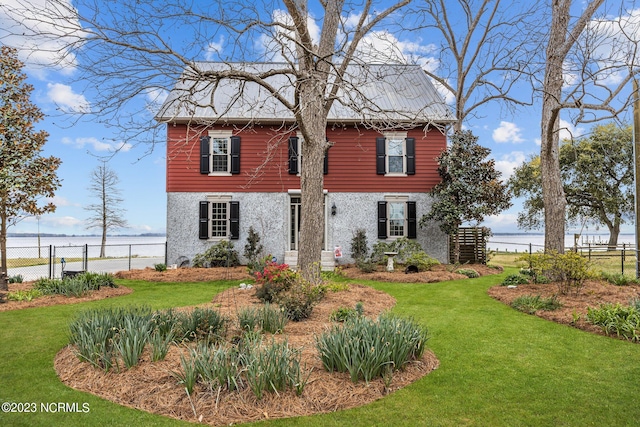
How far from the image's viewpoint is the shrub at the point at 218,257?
15.4 meters

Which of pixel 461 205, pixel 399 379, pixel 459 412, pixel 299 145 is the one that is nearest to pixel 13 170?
pixel 299 145

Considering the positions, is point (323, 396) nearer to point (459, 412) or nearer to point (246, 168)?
point (459, 412)

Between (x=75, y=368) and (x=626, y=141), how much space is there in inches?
1170

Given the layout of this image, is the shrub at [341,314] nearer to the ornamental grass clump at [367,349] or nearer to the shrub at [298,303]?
the shrub at [298,303]

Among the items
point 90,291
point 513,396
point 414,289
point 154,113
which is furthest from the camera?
point 414,289

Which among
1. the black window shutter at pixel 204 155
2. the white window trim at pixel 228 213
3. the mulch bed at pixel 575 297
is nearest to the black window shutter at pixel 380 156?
the white window trim at pixel 228 213

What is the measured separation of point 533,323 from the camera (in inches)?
277

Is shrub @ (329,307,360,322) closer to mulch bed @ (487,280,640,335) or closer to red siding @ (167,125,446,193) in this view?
mulch bed @ (487,280,640,335)

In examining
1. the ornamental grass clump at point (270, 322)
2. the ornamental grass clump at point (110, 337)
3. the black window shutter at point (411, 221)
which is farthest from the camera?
the black window shutter at point (411, 221)

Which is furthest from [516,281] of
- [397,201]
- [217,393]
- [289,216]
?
[217,393]

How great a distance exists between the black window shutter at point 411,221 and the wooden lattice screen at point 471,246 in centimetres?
179

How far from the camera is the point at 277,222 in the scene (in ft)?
53.6

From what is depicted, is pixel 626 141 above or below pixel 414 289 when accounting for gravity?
above

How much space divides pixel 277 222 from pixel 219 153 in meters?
3.66
